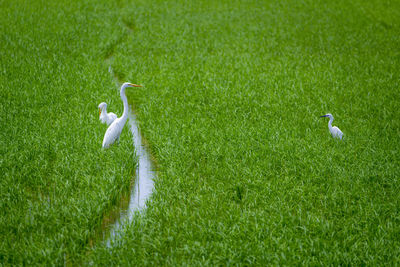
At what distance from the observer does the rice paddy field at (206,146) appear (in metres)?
5.16

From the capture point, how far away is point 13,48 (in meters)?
12.3

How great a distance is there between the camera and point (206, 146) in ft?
24.9

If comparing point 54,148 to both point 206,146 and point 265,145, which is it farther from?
point 265,145

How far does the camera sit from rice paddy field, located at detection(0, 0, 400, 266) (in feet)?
16.9

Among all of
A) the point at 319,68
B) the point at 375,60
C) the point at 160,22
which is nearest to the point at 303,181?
the point at 319,68

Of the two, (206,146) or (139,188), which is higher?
(206,146)

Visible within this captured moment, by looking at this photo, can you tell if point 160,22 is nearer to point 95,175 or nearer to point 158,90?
point 158,90

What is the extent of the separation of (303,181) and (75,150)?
3.91 metres

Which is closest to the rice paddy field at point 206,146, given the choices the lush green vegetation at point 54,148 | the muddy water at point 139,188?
the lush green vegetation at point 54,148

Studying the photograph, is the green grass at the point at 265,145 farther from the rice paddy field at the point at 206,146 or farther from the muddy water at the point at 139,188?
the muddy water at the point at 139,188

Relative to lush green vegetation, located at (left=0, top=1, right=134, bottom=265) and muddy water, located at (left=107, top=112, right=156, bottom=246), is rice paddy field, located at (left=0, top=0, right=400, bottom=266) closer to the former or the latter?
lush green vegetation, located at (left=0, top=1, right=134, bottom=265)

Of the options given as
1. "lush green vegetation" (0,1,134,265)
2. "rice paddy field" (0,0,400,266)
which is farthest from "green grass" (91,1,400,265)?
"lush green vegetation" (0,1,134,265)

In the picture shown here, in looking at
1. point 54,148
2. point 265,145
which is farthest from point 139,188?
point 265,145

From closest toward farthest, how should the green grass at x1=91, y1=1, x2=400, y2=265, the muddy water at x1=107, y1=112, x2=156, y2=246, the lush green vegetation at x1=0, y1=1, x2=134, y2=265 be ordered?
1. the green grass at x1=91, y1=1, x2=400, y2=265
2. the lush green vegetation at x1=0, y1=1, x2=134, y2=265
3. the muddy water at x1=107, y1=112, x2=156, y2=246
